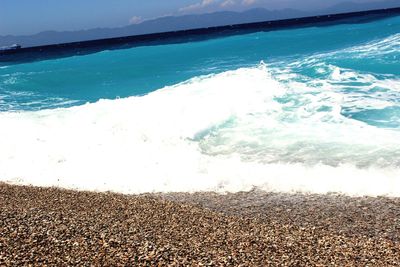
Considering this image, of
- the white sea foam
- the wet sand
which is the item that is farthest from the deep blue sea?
the wet sand

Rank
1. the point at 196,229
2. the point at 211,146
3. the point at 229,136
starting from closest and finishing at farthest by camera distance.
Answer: the point at 196,229 → the point at 211,146 → the point at 229,136

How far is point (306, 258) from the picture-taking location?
16.0 ft

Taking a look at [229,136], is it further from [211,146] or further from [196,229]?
[196,229]

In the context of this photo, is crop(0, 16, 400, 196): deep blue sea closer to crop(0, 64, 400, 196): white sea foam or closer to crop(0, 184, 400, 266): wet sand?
crop(0, 64, 400, 196): white sea foam

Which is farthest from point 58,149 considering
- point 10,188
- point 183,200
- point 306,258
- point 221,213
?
point 306,258

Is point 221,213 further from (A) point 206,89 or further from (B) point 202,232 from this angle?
(A) point 206,89

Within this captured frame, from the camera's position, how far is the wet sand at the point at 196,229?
476cm

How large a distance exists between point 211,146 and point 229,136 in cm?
82

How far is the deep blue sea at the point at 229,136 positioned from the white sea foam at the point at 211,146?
26mm

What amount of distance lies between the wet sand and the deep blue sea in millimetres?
817

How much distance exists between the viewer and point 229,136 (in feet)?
38.0

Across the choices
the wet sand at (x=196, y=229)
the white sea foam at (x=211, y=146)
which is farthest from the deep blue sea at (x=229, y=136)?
the wet sand at (x=196, y=229)

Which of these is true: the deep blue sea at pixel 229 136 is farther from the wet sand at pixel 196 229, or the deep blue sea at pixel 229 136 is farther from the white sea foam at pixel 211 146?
the wet sand at pixel 196 229

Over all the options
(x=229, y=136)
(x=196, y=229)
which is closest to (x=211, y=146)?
(x=229, y=136)
